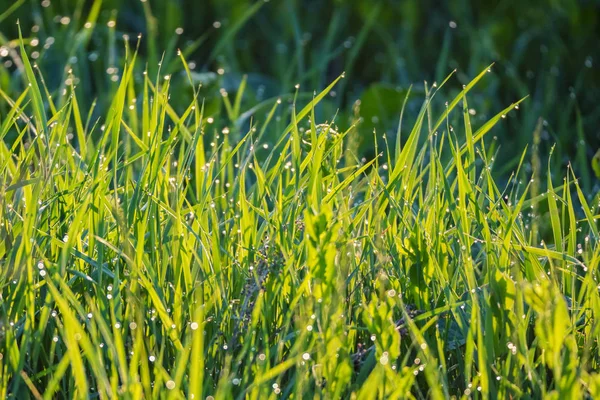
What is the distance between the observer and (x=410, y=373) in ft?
3.32

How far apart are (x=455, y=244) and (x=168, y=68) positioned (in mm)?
1347

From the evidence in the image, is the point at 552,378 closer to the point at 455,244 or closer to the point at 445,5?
the point at 455,244

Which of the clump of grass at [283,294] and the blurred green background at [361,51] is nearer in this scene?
the clump of grass at [283,294]

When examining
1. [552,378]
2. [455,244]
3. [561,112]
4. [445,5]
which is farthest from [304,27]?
[552,378]

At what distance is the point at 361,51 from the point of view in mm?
3273

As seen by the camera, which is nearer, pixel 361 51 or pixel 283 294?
pixel 283 294

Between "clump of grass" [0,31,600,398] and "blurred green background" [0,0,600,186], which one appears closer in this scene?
"clump of grass" [0,31,600,398]

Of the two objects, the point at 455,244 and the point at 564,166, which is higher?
the point at 455,244

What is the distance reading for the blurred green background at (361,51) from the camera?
259 cm

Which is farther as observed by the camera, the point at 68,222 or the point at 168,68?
the point at 168,68

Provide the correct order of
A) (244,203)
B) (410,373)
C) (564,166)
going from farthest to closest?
(564,166) → (244,203) → (410,373)

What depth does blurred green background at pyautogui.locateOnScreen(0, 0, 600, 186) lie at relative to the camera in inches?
102

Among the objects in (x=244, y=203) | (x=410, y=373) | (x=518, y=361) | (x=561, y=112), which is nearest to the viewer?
(x=410, y=373)

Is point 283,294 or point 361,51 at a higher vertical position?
point 283,294
